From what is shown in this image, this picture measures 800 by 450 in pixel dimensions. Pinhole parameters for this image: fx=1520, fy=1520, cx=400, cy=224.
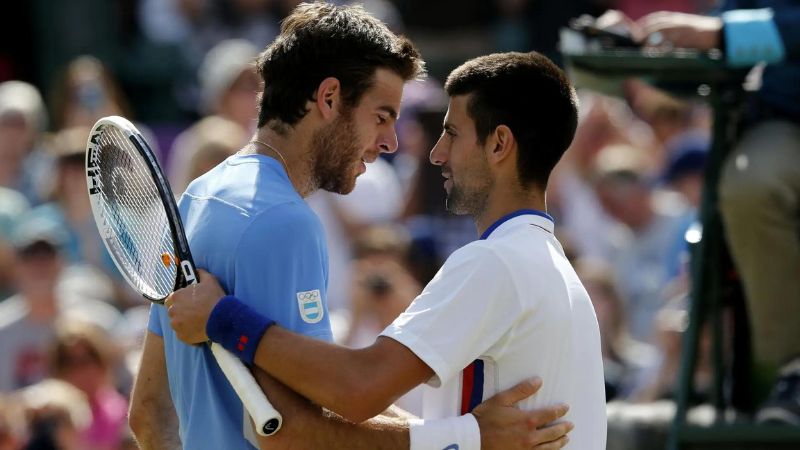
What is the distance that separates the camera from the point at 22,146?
9.38m

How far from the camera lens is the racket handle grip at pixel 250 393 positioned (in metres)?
3.53

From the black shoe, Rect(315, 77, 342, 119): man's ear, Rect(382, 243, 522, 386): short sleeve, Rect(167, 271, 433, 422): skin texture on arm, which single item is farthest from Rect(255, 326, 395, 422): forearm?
the black shoe

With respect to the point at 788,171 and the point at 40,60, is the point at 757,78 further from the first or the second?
the point at 40,60

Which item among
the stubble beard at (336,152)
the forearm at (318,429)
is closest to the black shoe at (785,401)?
the forearm at (318,429)

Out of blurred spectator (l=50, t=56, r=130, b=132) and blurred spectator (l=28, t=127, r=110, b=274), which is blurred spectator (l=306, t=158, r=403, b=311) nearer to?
blurred spectator (l=28, t=127, r=110, b=274)

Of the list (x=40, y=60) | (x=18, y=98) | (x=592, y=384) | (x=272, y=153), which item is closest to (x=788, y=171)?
(x=592, y=384)

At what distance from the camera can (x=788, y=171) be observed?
5367 millimetres

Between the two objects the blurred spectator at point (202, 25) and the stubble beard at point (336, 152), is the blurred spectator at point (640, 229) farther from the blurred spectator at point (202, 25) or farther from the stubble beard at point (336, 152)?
the stubble beard at point (336, 152)

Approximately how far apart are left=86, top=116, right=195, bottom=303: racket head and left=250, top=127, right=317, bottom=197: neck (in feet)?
0.96

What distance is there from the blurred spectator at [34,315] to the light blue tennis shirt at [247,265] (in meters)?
4.04

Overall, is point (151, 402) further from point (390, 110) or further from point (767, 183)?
point (767, 183)

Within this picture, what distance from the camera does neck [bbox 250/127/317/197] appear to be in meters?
3.94

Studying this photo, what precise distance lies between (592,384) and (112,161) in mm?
1394

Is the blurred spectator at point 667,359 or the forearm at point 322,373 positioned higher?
the forearm at point 322,373
